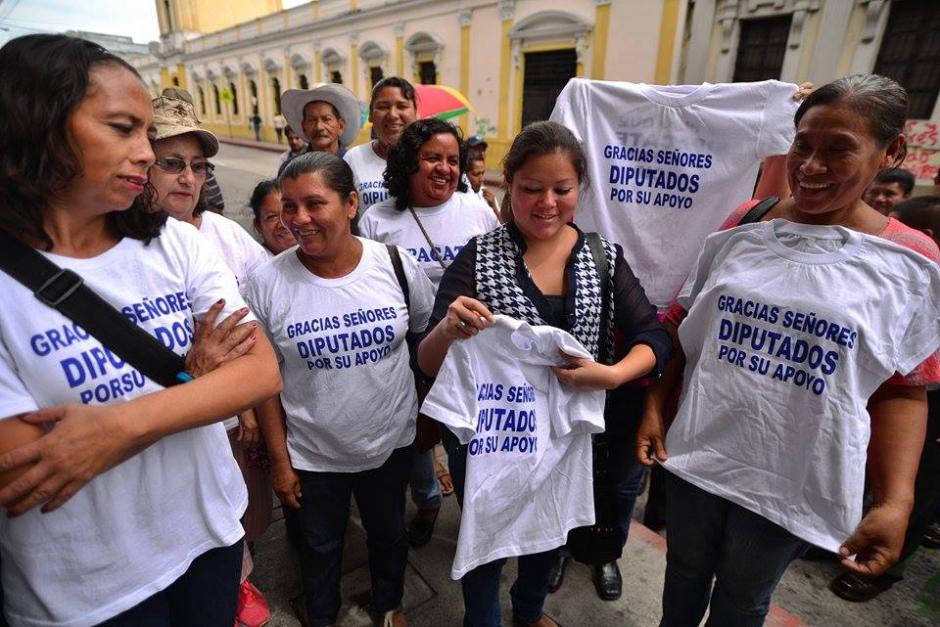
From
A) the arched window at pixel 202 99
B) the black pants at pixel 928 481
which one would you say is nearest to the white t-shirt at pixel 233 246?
the black pants at pixel 928 481

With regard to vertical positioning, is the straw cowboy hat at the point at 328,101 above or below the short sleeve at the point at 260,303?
above

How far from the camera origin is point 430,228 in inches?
96.3

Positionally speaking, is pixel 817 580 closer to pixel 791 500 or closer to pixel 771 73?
pixel 791 500

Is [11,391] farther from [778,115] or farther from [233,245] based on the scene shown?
[778,115]

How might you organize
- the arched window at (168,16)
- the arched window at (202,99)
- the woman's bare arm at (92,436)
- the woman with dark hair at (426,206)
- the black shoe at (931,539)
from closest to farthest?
1. the woman's bare arm at (92,436)
2. the woman with dark hair at (426,206)
3. the black shoe at (931,539)
4. the arched window at (202,99)
5. the arched window at (168,16)

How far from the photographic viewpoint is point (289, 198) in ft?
5.68

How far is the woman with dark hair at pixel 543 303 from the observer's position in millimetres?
1505

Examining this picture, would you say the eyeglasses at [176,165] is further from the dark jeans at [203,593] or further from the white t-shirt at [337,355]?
the dark jeans at [203,593]

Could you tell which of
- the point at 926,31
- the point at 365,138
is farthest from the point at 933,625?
the point at 365,138

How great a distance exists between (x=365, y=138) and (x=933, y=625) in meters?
20.6

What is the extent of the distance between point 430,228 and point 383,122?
1.17 metres

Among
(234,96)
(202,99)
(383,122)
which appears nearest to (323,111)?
(383,122)

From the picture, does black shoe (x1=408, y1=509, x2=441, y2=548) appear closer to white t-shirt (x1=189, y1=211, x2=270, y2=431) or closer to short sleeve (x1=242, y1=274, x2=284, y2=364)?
short sleeve (x1=242, y1=274, x2=284, y2=364)

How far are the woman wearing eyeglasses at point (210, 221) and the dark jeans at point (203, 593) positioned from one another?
1.67 ft
